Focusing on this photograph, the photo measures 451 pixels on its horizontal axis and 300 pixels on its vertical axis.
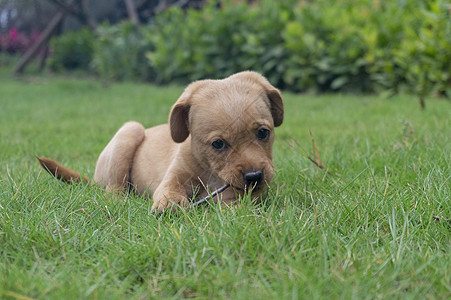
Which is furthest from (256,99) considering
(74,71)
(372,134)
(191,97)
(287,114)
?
(74,71)

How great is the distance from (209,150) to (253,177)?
331 mm

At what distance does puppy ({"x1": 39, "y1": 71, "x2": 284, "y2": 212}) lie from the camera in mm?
2506

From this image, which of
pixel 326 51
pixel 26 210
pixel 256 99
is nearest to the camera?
pixel 26 210

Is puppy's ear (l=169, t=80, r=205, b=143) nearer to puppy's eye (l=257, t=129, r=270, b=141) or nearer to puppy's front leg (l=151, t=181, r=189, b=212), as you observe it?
puppy's front leg (l=151, t=181, r=189, b=212)

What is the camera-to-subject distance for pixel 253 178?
95.3 inches

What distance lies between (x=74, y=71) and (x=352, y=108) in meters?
12.8

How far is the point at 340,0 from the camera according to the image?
30.5 ft

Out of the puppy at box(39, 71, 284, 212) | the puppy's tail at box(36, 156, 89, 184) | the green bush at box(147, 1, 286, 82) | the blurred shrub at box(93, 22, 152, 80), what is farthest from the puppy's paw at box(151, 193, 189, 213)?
the blurred shrub at box(93, 22, 152, 80)

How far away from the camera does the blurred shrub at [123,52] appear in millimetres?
13320

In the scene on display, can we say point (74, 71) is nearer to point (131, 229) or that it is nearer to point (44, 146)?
point (44, 146)

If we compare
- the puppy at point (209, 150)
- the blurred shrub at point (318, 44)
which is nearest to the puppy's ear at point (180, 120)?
the puppy at point (209, 150)

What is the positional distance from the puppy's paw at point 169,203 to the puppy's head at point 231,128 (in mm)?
243

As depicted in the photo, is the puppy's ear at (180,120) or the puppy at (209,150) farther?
the puppy's ear at (180,120)

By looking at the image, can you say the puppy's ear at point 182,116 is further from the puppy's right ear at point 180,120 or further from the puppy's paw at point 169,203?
the puppy's paw at point 169,203
